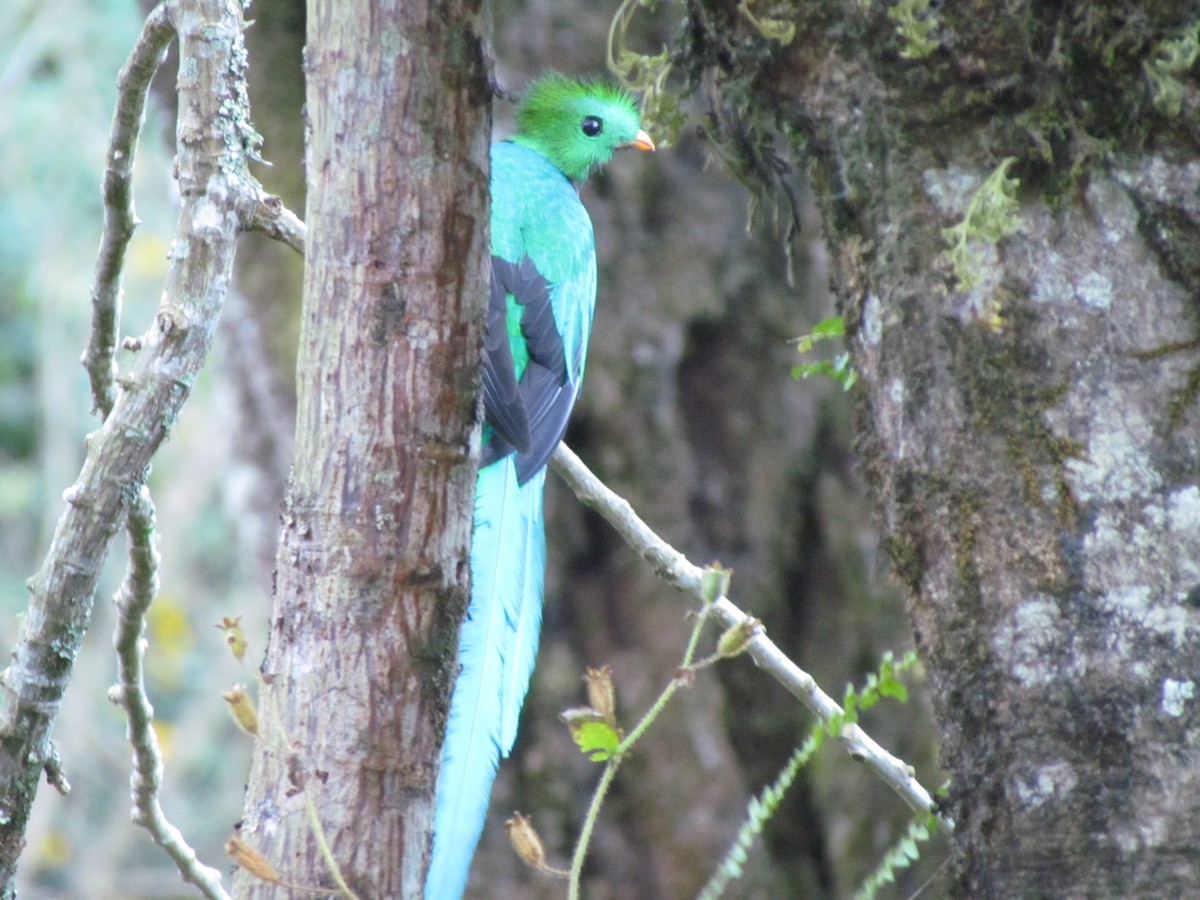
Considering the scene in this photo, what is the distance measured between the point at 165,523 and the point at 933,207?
718cm

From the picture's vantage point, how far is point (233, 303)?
15.8ft

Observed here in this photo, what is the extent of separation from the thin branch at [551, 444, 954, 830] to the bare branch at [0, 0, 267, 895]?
2.46ft

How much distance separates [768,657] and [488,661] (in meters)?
0.46

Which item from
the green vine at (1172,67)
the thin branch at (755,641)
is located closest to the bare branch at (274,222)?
the thin branch at (755,641)

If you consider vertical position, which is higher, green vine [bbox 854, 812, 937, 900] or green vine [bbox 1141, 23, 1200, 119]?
green vine [bbox 1141, 23, 1200, 119]

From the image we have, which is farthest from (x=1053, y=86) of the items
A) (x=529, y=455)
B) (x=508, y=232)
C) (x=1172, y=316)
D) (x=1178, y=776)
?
(x=508, y=232)

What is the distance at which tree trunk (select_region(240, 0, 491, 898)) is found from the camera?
4.15 feet

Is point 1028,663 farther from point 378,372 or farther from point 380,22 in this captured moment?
point 380,22

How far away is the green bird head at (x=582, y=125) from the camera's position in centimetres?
388

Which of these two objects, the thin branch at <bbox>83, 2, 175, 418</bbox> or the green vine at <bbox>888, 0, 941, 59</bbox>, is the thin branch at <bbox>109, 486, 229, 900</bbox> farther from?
the green vine at <bbox>888, 0, 941, 59</bbox>

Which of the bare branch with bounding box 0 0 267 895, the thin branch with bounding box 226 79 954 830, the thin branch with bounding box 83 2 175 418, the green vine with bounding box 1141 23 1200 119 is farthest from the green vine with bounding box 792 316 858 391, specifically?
the thin branch with bounding box 83 2 175 418

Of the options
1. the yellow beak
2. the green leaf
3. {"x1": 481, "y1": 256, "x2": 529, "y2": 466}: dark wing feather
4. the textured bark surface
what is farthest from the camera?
the textured bark surface

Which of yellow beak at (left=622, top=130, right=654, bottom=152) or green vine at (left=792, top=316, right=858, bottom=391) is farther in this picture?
yellow beak at (left=622, top=130, right=654, bottom=152)

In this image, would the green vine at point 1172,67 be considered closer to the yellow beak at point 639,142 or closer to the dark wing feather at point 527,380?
the dark wing feather at point 527,380
